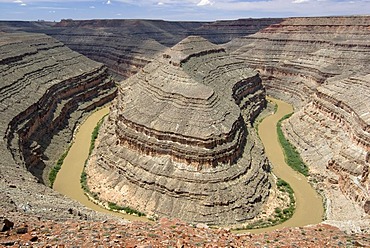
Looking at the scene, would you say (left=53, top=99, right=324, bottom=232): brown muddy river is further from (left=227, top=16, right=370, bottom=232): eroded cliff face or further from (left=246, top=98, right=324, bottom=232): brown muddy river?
(left=227, top=16, right=370, bottom=232): eroded cliff face

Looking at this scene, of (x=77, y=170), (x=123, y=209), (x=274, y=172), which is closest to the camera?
(x=123, y=209)

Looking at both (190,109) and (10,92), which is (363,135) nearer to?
(190,109)

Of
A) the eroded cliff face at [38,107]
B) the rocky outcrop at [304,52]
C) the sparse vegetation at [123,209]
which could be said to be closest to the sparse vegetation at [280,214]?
the sparse vegetation at [123,209]

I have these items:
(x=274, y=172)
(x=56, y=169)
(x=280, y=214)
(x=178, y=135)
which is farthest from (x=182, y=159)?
(x=56, y=169)

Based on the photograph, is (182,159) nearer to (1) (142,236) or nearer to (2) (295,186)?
(2) (295,186)

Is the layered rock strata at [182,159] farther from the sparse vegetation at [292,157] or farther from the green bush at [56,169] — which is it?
the sparse vegetation at [292,157]

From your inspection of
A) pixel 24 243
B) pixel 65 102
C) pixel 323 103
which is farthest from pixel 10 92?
pixel 323 103

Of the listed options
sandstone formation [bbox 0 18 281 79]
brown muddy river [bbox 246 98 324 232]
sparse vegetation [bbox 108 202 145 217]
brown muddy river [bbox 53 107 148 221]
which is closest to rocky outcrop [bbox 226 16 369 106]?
sandstone formation [bbox 0 18 281 79]
